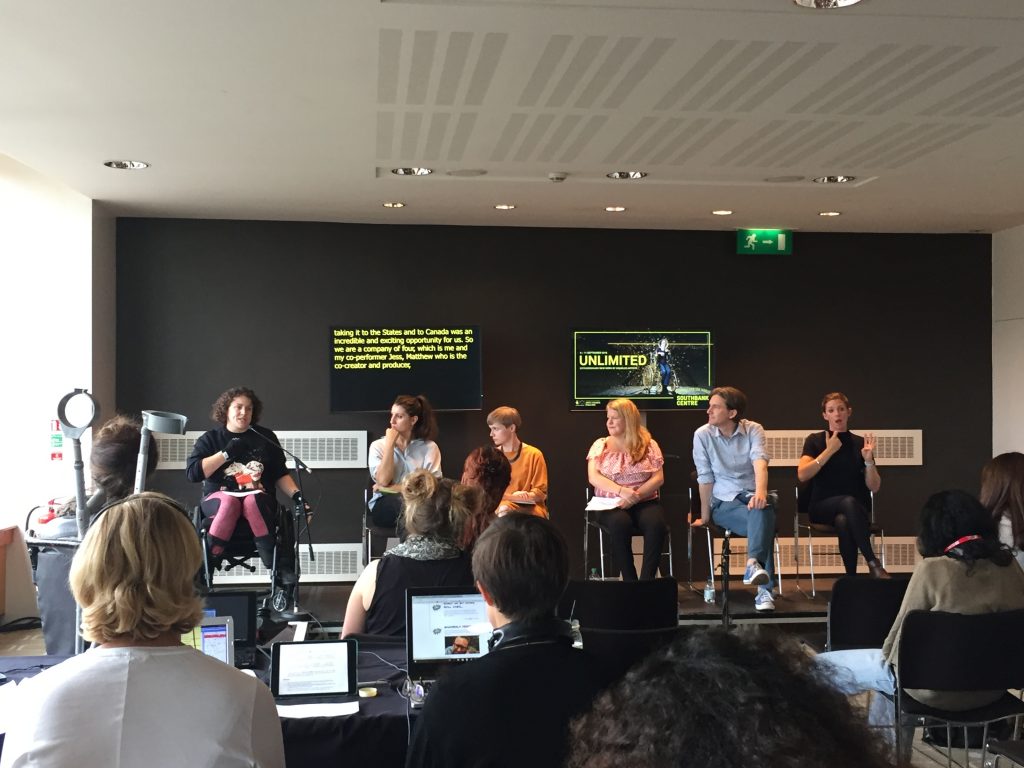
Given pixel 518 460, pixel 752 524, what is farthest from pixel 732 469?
pixel 518 460

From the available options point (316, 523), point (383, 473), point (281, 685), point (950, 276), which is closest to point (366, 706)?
point (281, 685)

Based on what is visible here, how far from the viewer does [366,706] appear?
8.48 ft

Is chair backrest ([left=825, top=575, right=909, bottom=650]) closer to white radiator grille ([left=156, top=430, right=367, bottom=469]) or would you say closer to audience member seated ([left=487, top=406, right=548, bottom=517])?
audience member seated ([left=487, top=406, right=548, bottom=517])

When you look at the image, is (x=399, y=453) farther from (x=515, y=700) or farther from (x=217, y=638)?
(x=515, y=700)

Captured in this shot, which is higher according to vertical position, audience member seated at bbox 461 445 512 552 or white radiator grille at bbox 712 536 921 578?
audience member seated at bbox 461 445 512 552

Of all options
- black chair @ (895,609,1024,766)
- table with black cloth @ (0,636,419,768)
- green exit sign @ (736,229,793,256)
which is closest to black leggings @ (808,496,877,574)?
green exit sign @ (736,229,793,256)

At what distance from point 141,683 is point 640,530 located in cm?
515

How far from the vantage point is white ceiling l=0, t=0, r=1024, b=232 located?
3434mm

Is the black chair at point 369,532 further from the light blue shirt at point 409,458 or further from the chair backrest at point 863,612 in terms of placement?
the chair backrest at point 863,612

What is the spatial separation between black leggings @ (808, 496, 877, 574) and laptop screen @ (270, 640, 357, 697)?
481 cm

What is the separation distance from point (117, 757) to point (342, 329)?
19.1ft

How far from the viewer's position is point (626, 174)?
19.3 feet

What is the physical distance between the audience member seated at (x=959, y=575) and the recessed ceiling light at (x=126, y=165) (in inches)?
177

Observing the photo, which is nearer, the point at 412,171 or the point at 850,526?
the point at 412,171
